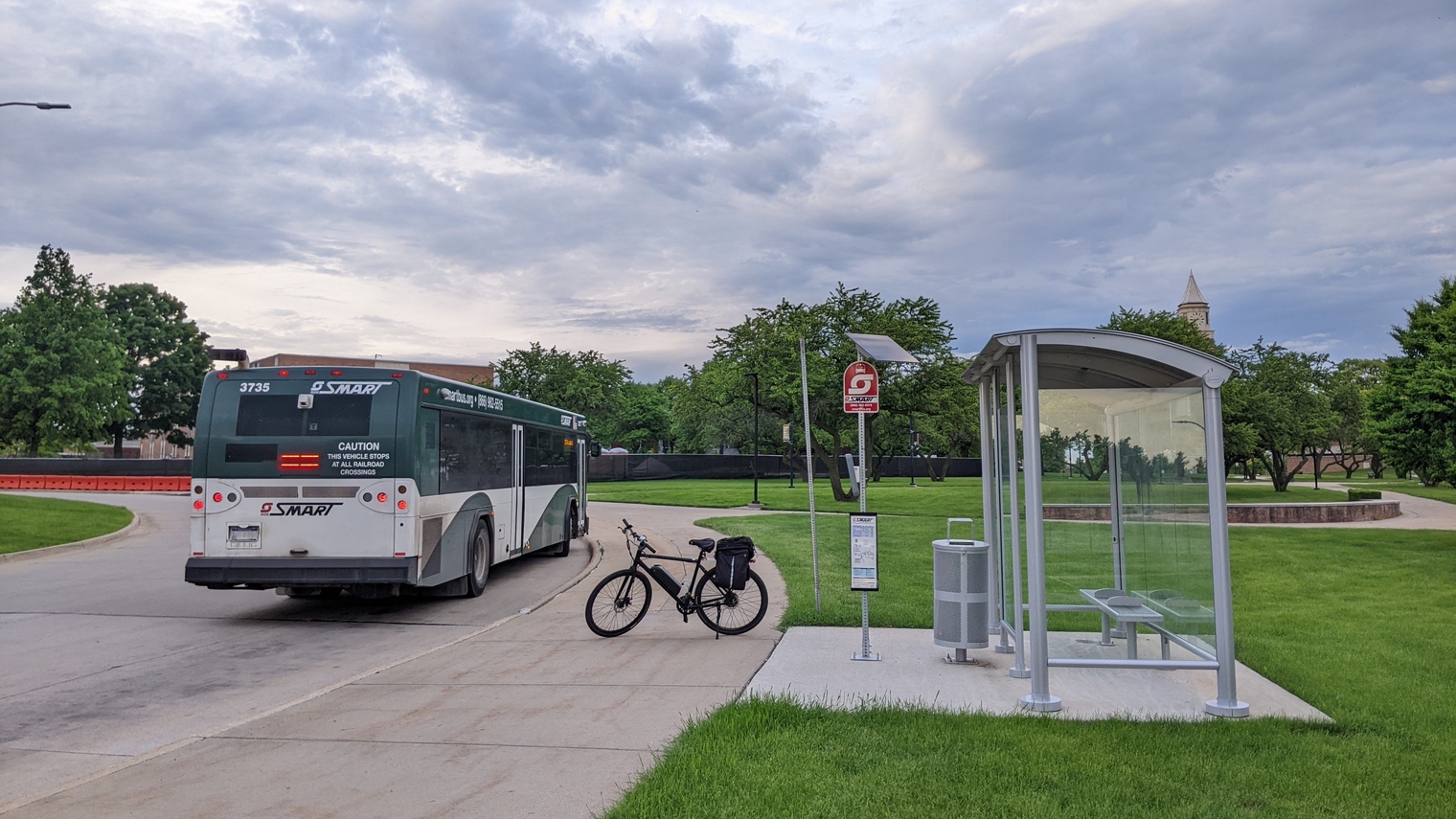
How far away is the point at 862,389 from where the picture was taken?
897cm

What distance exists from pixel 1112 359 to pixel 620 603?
206 inches

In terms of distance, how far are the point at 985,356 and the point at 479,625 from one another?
6499mm

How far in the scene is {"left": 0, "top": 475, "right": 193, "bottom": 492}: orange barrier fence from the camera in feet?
156

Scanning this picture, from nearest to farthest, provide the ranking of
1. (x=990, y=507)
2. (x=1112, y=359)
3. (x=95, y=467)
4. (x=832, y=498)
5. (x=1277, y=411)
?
1. (x=1112, y=359)
2. (x=990, y=507)
3. (x=1277, y=411)
4. (x=832, y=498)
5. (x=95, y=467)

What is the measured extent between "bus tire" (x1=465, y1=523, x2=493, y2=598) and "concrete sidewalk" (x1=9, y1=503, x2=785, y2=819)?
375cm

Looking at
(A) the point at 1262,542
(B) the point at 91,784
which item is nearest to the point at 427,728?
(B) the point at 91,784

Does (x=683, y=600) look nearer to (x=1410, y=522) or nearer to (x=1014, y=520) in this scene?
(x=1014, y=520)

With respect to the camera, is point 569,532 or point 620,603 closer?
point 620,603

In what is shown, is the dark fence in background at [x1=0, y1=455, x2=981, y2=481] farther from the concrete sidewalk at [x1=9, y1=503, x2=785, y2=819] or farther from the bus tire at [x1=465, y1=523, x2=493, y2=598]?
the concrete sidewalk at [x1=9, y1=503, x2=785, y2=819]

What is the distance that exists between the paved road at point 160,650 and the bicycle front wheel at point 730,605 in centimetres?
275

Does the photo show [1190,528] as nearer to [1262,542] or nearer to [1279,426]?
[1262,542]

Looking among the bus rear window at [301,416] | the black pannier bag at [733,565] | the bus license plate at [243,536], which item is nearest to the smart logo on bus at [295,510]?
the bus license plate at [243,536]

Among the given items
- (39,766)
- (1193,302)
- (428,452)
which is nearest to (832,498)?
(428,452)

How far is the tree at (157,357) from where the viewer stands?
72.1m
